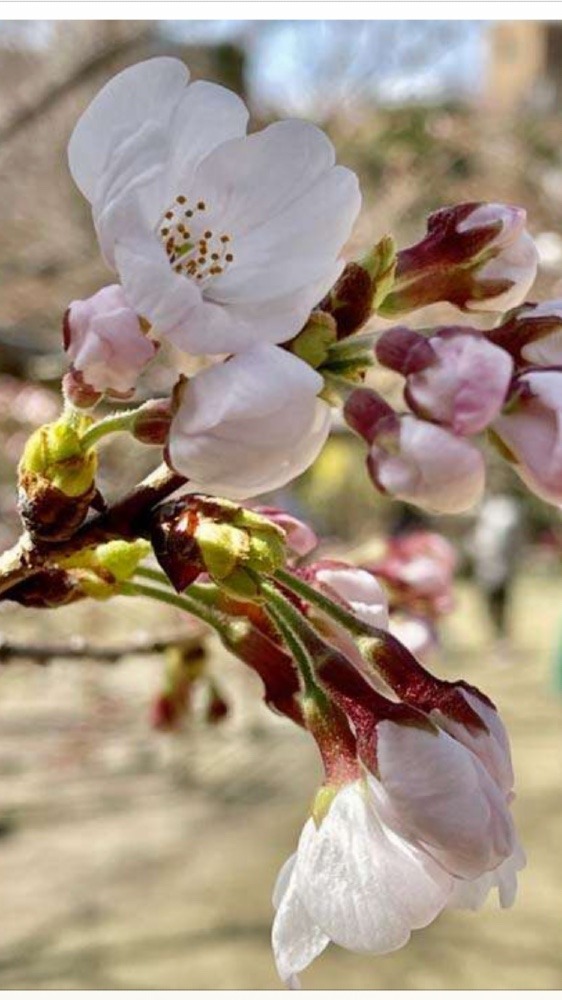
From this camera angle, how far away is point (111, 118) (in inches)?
16.3

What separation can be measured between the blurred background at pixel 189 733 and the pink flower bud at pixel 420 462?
2126 millimetres

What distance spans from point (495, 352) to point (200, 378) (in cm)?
8

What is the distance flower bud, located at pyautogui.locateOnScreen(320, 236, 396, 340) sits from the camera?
1.33 feet

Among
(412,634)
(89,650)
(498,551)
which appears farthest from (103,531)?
(498,551)

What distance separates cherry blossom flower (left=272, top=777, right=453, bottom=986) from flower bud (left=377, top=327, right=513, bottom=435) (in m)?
0.13

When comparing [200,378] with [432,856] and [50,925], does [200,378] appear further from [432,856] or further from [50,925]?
[50,925]

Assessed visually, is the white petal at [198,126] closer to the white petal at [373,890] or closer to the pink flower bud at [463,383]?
the pink flower bud at [463,383]

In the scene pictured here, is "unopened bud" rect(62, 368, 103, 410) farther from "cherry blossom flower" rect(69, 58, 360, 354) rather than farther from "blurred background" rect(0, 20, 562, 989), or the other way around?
"blurred background" rect(0, 20, 562, 989)

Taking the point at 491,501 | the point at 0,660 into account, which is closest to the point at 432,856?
the point at 0,660

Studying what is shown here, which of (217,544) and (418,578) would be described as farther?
(418,578)

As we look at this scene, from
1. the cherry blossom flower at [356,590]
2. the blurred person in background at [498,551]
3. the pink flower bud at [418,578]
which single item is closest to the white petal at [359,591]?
the cherry blossom flower at [356,590]

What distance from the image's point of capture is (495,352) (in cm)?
37

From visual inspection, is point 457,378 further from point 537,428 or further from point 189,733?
point 189,733

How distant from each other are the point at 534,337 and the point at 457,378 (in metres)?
0.04
